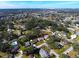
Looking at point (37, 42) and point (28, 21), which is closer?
point (37, 42)

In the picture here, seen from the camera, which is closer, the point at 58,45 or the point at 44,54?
the point at 44,54

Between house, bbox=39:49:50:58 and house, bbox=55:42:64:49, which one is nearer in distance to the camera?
house, bbox=39:49:50:58

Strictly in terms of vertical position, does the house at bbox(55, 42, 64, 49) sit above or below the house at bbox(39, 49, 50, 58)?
above

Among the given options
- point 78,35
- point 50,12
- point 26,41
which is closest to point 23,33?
point 26,41

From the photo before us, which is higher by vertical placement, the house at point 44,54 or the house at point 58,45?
the house at point 58,45

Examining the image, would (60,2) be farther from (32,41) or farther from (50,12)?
(32,41)

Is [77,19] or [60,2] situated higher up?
[60,2]

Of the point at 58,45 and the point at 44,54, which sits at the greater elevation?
the point at 58,45

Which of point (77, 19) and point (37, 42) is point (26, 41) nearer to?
point (37, 42)

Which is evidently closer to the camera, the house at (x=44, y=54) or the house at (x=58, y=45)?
the house at (x=44, y=54)

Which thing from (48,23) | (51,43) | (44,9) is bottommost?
(51,43)
